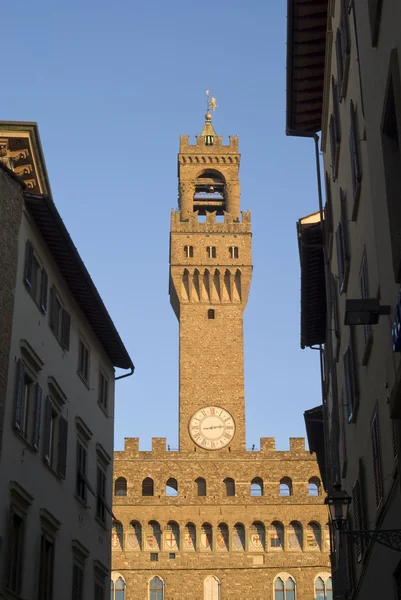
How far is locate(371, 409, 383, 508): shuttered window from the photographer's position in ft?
44.0

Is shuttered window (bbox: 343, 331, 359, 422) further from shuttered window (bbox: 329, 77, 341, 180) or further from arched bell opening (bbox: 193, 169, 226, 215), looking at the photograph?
arched bell opening (bbox: 193, 169, 226, 215)

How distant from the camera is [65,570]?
806 inches

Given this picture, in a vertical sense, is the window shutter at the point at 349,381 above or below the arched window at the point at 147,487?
below

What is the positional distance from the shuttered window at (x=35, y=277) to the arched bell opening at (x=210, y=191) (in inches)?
1682

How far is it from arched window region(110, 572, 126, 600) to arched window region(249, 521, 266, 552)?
21.2 feet

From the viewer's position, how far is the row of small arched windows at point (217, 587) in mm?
48531

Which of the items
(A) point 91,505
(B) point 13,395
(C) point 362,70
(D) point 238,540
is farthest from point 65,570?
→ (D) point 238,540

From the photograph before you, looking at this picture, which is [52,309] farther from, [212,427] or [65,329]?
[212,427]

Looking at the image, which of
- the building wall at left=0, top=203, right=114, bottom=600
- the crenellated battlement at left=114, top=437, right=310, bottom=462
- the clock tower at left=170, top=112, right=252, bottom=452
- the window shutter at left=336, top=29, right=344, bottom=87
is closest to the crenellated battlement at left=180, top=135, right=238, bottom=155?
the clock tower at left=170, top=112, right=252, bottom=452

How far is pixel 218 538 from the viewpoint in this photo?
50.0 m

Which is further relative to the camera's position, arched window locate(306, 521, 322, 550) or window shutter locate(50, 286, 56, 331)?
arched window locate(306, 521, 322, 550)

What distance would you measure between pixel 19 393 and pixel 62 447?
3.22 meters

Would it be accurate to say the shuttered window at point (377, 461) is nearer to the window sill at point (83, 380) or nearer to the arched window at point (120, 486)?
the window sill at point (83, 380)

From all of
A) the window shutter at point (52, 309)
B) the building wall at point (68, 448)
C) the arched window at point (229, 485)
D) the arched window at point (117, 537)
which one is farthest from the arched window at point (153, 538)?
the window shutter at point (52, 309)
